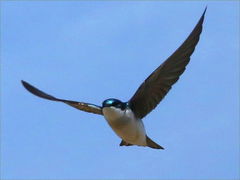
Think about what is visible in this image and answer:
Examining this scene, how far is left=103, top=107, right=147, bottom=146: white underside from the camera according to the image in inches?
283

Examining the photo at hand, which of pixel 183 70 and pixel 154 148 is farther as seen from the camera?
pixel 154 148

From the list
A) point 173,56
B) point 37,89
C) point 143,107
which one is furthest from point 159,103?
point 37,89

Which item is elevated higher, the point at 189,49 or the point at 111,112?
the point at 189,49

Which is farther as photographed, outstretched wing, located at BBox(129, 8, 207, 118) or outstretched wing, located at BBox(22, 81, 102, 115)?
outstretched wing, located at BBox(22, 81, 102, 115)

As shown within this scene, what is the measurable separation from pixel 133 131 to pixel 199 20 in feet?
4.43

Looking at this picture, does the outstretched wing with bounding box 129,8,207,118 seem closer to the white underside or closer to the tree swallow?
the tree swallow

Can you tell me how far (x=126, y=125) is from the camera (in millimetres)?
7348

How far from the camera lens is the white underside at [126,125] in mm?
7188

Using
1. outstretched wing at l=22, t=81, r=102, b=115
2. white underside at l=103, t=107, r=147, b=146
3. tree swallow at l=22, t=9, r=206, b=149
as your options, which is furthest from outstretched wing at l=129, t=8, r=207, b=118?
outstretched wing at l=22, t=81, r=102, b=115

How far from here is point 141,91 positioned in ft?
25.3

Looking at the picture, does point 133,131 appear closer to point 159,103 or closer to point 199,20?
point 159,103

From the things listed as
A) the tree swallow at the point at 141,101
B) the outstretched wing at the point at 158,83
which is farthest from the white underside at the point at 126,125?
the outstretched wing at the point at 158,83

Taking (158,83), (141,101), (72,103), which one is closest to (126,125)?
(141,101)

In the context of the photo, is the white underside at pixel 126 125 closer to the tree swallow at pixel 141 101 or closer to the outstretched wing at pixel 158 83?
the tree swallow at pixel 141 101
